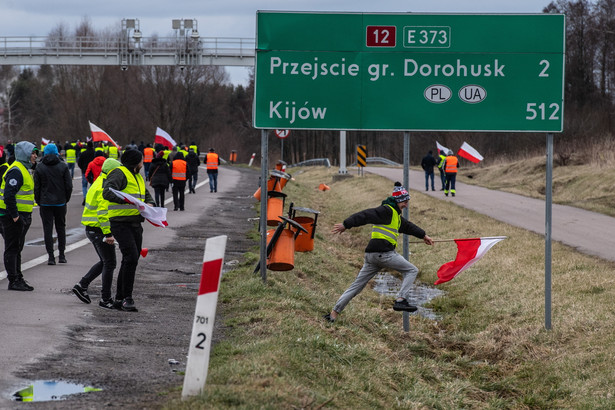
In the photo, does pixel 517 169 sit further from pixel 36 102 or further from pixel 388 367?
pixel 36 102

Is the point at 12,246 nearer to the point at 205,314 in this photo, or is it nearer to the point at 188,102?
the point at 205,314

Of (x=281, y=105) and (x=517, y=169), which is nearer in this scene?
(x=281, y=105)

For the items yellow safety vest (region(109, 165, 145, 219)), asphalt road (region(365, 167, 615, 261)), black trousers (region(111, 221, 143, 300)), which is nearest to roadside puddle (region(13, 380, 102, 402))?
black trousers (region(111, 221, 143, 300))

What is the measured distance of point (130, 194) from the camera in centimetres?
1048

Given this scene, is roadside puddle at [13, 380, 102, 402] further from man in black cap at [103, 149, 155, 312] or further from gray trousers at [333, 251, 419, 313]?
gray trousers at [333, 251, 419, 313]

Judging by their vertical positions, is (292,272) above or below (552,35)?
below

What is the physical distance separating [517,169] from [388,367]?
121 feet

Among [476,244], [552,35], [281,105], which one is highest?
[552,35]

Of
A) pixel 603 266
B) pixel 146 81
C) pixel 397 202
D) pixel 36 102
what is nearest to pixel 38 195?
pixel 397 202

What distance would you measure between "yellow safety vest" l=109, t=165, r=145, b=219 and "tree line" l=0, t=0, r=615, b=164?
205 ft

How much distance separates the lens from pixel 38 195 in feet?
45.8

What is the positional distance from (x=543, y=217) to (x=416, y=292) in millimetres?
10513

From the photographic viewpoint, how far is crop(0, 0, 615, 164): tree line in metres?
80.8

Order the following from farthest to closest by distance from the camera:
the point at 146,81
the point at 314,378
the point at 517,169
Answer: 1. the point at 146,81
2. the point at 517,169
3. the point at 314,378
